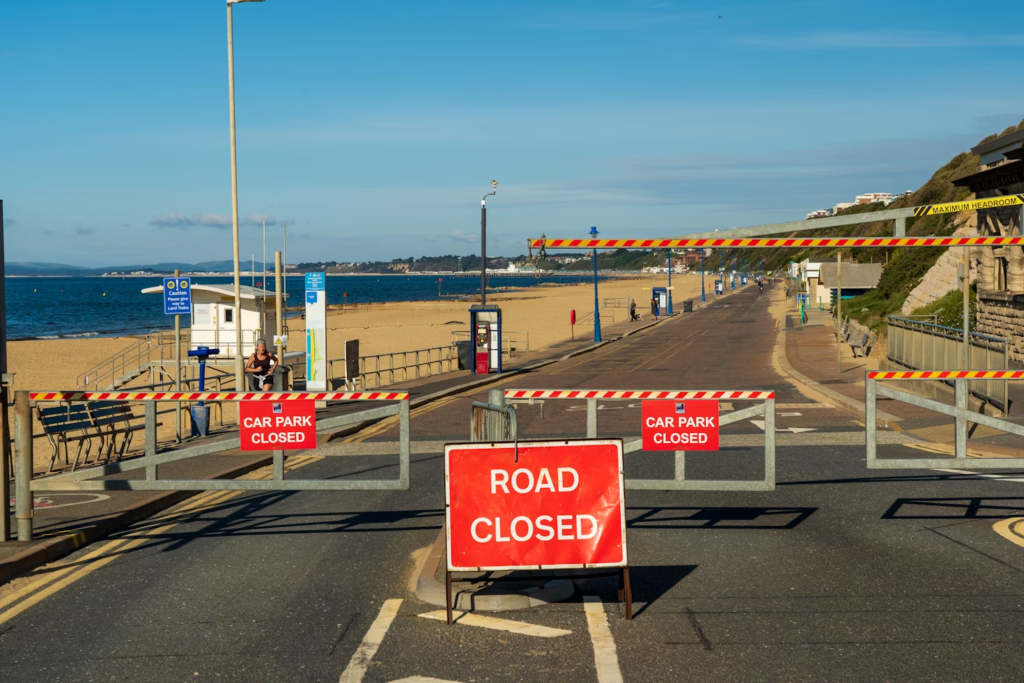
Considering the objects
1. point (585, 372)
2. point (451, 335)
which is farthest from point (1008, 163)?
point (451, 335)

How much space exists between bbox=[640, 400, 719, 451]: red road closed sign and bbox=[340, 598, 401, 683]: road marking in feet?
9.98

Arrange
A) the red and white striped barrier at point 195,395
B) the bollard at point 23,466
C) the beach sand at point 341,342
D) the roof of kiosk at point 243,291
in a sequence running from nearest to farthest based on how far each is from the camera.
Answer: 1. the bollard at point 23,466
2. the red and white striped barrier at point 195,395
3. the roof of kiosk at point 243,291
4. the beach sand at point 341,342

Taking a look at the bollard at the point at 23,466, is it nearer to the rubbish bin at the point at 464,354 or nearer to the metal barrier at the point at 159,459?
the metal barrier at the point at 159,459

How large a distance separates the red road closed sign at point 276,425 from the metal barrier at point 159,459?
71 mm

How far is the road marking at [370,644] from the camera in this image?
5841mm

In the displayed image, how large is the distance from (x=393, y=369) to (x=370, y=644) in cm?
2189

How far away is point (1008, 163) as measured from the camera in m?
26.0

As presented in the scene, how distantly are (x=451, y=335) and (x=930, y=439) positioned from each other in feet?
159

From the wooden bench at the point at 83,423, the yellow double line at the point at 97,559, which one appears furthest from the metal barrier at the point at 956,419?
the wooden bench at the point at 83,423

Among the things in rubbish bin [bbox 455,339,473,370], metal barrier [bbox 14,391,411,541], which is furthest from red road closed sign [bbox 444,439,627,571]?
rubbish bin [bbox 455,339,473,370]

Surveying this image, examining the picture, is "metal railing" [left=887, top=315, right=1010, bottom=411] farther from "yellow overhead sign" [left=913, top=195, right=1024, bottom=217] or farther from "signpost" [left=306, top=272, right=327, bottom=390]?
"signpost" [left=306, top=272, right=327, bottom=390]

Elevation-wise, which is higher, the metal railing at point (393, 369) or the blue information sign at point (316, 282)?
the blue information sign at point (316, 282)

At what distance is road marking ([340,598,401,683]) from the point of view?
5.84 metres

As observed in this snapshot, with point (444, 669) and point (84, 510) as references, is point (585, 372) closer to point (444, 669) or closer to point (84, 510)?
point (84, 510)
